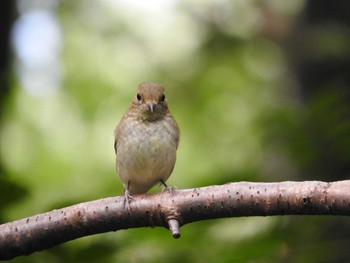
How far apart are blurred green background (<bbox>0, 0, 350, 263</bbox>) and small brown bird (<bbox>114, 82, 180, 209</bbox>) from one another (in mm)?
337

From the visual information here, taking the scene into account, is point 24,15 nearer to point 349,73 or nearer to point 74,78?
point 74,78

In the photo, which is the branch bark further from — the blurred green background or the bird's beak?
the bird's beak

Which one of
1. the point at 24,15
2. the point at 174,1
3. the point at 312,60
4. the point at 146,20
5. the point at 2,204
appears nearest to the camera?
the point at 2,204

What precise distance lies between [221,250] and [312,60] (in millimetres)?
4161

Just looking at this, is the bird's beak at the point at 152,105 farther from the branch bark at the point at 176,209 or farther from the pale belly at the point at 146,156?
the branch bark at the point at 176,209

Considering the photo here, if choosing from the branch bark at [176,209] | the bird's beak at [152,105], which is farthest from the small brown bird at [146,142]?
the branch bark at [176,209]

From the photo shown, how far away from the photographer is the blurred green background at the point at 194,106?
4273 millimetres

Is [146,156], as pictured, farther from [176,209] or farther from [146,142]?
[176,209]

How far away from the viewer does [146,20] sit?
12.2 m

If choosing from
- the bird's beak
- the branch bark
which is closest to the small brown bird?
the bird's beak

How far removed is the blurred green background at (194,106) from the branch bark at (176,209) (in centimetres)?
15

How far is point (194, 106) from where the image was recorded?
9.91 meters

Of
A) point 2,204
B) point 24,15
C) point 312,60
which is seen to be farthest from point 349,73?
point 2,204

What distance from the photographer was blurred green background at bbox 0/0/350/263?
4273 mm
